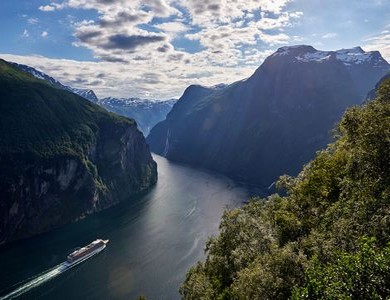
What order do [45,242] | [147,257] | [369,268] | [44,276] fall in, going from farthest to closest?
[45,242] < [147,257] < [44,276] < [369,268]

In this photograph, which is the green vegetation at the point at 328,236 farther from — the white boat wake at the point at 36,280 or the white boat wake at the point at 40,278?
the white boat wake at the point at 40,278

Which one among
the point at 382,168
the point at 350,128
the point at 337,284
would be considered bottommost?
the point at 337,284

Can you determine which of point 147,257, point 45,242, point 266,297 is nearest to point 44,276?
point 147,257

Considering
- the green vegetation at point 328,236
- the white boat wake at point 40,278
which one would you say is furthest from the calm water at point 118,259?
the green vegetation at point 328,236

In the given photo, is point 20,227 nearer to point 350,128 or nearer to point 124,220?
point 124,220

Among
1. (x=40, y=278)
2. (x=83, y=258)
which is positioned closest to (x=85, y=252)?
(x=83, y=258)

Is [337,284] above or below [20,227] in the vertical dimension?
above
